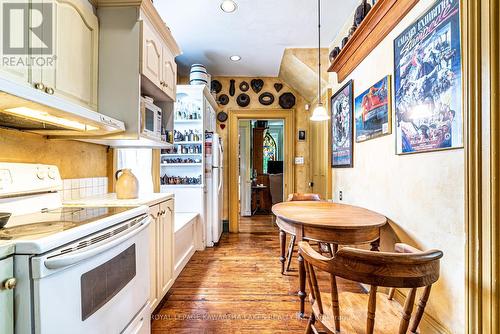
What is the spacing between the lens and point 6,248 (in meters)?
0.72

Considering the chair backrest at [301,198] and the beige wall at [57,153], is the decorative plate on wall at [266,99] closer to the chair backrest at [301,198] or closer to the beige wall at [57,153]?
the chair backrest at [301,198]

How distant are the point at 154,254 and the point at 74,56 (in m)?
1.41

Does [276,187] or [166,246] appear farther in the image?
[276,187]

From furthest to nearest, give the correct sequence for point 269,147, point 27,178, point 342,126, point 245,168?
point 269,147 < point 245,168 < point 342,126 < point 27,178

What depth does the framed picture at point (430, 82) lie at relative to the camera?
3.88 ft

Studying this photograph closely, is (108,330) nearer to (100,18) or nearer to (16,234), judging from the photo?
(16,234)

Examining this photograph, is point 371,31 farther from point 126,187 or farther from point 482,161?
point 126,187

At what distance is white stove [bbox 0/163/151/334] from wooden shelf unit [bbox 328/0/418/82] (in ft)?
6.92

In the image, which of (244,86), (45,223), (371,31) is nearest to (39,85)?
(45,223)

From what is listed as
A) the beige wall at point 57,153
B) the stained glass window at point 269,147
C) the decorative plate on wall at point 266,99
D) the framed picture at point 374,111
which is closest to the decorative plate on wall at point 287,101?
the decorative plate on wall at point 266,99

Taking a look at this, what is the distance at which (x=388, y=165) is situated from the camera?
1.84 meters

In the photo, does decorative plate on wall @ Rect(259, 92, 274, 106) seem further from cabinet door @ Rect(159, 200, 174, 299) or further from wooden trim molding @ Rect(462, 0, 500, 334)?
wooden trim molding @ Rect(462, 0, 500, 334)

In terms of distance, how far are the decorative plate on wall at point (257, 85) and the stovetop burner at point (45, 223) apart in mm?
3502

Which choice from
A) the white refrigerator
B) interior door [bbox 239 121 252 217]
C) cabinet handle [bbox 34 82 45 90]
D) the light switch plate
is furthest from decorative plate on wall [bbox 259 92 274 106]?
cabinet handle [bbox 34 82 45 90]
